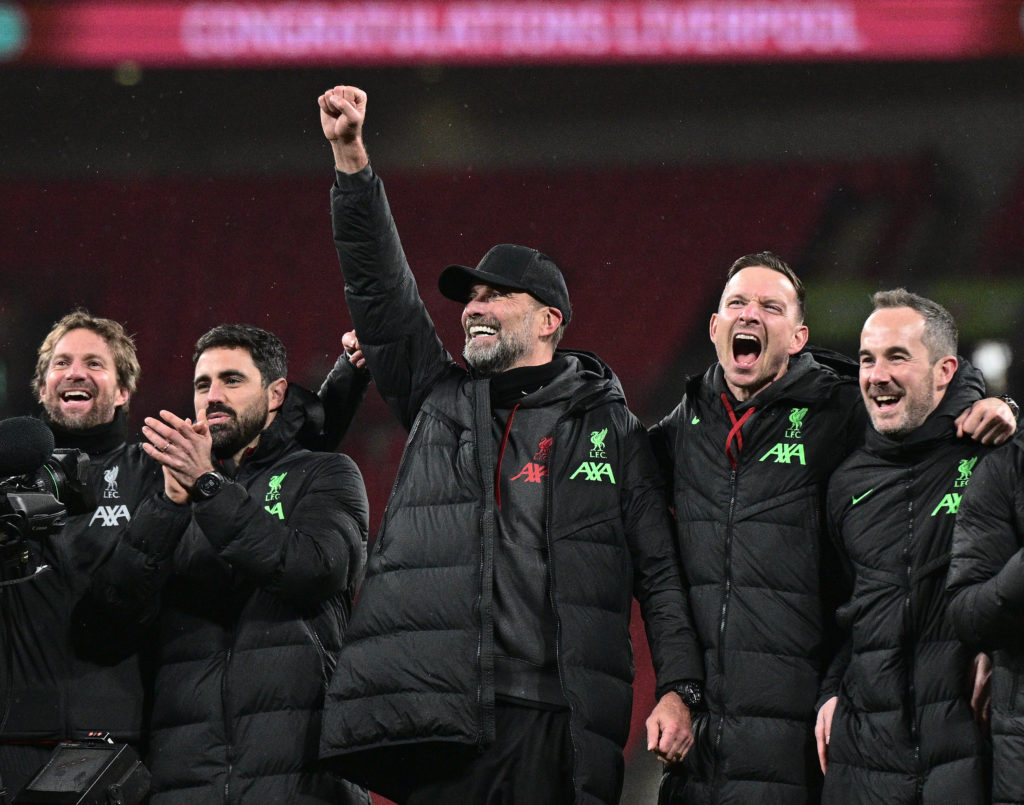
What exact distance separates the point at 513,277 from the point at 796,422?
59 centimetres

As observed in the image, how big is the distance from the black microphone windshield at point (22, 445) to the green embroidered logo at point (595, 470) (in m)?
0.87

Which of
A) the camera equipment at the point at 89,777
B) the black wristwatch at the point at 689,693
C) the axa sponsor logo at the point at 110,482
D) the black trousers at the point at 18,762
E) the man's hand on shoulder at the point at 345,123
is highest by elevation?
the man's hand on shoulder at the point at 345,123

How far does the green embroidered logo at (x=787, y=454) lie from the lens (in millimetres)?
2264

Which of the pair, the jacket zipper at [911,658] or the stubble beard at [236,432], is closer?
the jacket zipper at [911,658]

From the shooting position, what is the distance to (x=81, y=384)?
2.66 metres

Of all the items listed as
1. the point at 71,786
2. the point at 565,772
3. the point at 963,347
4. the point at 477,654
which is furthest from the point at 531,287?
the point at 963,347

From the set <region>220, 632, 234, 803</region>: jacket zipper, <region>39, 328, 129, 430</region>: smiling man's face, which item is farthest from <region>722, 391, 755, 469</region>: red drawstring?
<region>39, 328, 129, 430</region>: smiling man's face

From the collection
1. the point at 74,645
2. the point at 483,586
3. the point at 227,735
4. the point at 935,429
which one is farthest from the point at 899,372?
the point at 74,645

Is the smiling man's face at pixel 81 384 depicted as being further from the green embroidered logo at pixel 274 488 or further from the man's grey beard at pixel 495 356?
the man's grey beard at pixel 495 356

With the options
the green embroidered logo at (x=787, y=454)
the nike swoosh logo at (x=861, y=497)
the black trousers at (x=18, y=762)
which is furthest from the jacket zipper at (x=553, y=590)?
the black trousers at (x=18, y=762)

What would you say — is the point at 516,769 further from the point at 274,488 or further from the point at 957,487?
the point at 957,487

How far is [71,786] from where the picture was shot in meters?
2.08

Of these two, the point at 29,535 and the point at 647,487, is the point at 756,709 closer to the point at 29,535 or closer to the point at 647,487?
the point at 647,487

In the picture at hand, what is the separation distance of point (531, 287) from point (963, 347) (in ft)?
16.5
